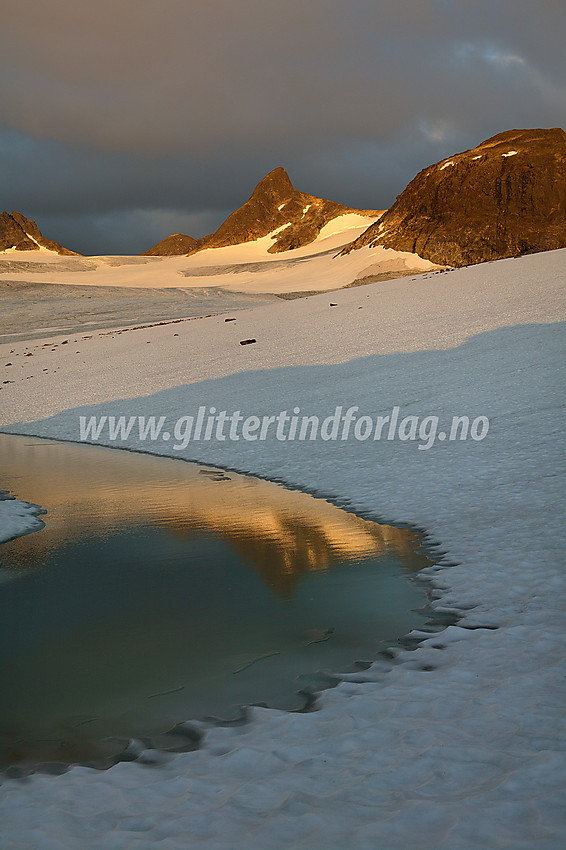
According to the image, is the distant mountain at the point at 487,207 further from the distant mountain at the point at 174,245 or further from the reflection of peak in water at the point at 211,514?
the distant mountain at the point at 174,245

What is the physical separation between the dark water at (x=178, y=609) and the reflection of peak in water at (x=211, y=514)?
3cm

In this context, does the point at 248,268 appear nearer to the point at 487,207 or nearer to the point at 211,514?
the point at 487,207

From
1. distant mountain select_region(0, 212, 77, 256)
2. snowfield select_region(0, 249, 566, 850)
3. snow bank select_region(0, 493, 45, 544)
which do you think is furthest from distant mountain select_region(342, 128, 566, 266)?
distant mountain select_region(0, 212, 77, 256)

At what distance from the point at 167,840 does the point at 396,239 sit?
65174mm

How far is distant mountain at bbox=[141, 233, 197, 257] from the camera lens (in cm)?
17662

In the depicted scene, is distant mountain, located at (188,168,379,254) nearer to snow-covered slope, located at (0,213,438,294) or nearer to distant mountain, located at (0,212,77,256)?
snow-covered slope, located at (0,213,438,294)

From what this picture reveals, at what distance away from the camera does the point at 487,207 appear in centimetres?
6166

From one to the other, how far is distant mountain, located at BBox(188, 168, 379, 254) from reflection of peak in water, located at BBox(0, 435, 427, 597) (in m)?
118

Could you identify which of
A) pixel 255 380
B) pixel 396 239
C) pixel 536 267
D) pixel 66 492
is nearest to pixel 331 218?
pixel 396 239

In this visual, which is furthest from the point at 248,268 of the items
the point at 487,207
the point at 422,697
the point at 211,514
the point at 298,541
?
the point at 422,697

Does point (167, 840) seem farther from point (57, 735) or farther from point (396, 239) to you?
point (396, 239)

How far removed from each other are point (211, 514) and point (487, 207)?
60.0 metres

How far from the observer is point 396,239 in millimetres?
64125

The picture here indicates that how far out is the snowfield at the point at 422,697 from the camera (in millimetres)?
2826
